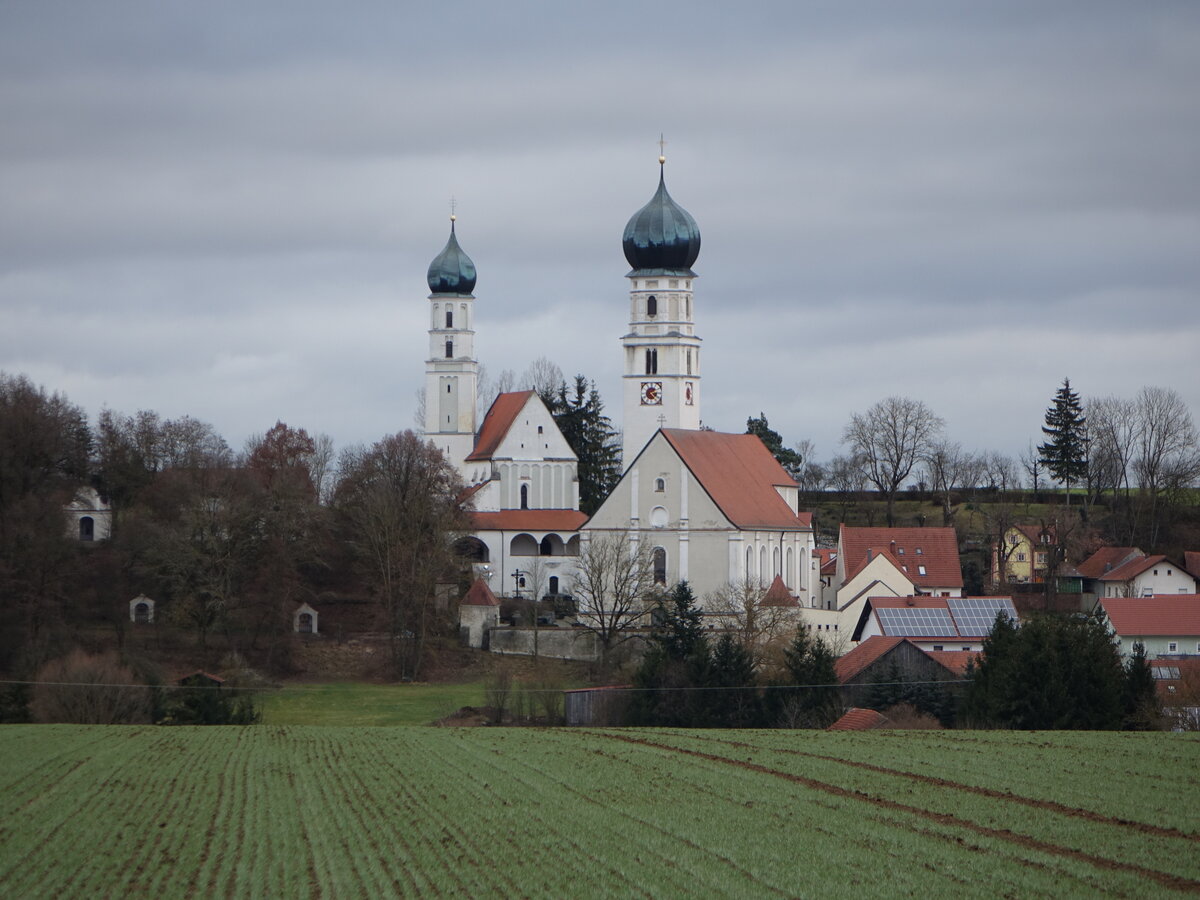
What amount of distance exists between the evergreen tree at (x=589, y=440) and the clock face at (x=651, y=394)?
1427 cm

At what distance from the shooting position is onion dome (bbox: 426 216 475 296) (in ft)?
271

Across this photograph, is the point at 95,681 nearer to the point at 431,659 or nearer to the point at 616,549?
the point at 431,659

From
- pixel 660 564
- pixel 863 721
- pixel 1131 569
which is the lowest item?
pixel 863 721

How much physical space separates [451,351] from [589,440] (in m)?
9.21

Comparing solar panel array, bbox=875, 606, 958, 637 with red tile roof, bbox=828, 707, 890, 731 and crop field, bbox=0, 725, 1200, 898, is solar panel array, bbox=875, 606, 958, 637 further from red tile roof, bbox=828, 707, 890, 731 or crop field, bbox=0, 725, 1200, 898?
crop field, bbox=0, 725, 1200, 898

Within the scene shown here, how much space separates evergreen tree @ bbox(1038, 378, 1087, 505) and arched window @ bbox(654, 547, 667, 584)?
35554 mm

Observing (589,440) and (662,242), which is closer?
(662,242)

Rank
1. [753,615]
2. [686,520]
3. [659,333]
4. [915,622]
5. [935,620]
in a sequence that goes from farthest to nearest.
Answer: [659,333] → [686,520] → [935,620] → [915,622] → [753,615]

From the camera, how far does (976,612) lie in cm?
5794

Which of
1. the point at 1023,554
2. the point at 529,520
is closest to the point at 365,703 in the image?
the point at 529,520

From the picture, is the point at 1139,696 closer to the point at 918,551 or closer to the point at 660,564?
the point at 660,564

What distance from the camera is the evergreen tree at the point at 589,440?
8544cm

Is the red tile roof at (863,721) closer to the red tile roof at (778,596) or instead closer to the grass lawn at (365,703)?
the grass lawn at (365,703)

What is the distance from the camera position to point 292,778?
24281 millimetres
